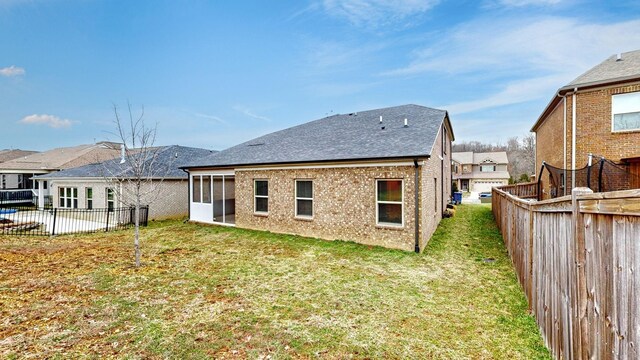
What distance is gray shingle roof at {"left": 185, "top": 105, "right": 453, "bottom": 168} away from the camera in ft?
34.1

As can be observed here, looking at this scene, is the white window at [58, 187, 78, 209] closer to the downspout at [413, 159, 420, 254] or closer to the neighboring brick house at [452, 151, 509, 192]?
the downspout at [413, 159, 420, 254]

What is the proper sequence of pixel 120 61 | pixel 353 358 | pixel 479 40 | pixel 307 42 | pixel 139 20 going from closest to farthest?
1. pixel 353 358
2. pixel 479 40
3. pixel 139 20
4. pixel 307 42
5. pixel 120 61

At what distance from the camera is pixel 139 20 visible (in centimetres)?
1563

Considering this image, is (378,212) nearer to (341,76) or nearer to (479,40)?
(479,40)

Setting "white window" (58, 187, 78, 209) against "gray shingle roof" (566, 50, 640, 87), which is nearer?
"gray shingle roof" (566, 50, 640, 87)

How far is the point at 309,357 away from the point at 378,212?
679 cm

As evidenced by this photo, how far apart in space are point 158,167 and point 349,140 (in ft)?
42.8

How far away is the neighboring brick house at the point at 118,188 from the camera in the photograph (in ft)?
54.2

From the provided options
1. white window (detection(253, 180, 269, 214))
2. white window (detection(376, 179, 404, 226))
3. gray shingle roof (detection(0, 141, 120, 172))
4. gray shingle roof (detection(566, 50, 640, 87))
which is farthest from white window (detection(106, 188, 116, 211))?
gray shingle roof (detection(566, 50, 640, 87))

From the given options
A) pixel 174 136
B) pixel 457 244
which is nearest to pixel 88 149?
pixel 174 136

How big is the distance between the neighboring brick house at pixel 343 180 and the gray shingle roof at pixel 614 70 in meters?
5.66

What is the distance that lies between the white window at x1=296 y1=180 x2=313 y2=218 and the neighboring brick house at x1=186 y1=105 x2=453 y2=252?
0.14ft

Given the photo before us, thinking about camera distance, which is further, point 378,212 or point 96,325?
point 378,212

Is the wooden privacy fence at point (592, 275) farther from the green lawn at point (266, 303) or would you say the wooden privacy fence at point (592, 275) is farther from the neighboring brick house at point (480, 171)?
the neighboring brick house at point (480, 171)
